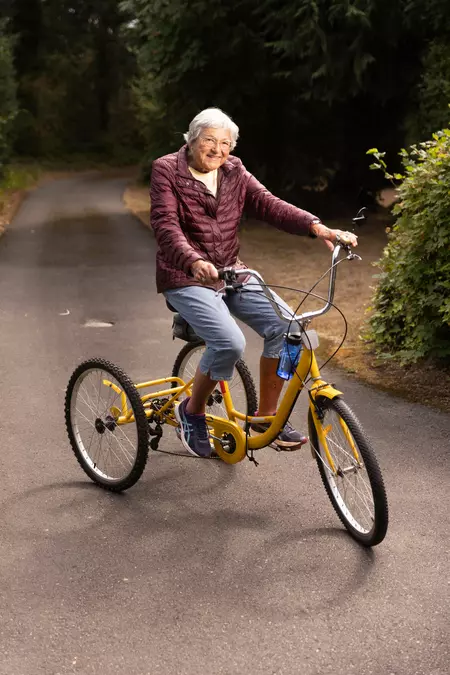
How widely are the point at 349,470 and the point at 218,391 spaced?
1.20 metres

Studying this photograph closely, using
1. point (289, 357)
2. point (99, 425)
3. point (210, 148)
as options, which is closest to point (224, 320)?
point (289, 357)

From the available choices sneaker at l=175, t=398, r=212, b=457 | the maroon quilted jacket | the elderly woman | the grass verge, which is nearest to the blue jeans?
the elderly woman

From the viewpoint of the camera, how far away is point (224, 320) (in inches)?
156

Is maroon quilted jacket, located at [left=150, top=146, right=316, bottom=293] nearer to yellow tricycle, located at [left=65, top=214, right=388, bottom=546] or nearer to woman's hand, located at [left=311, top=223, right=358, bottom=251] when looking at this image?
woman's hand, located at [left=311, top=223, right=358, bottom=251]

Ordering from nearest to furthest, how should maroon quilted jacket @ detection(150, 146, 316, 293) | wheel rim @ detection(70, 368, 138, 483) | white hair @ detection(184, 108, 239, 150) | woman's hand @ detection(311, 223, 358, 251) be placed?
woman's hand @ detection(311, 223, 358, 251), white hair @ detection(184, 108, 239, 150), maroon quilted jacket @ detection(150, 146, 316, 293), wheel rim @ detection(70, 368, 138, 483)

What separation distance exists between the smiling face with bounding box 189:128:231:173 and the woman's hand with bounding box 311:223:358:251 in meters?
0.60

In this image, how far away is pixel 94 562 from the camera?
371 cm

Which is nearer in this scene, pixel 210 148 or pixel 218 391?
pixel 210 148

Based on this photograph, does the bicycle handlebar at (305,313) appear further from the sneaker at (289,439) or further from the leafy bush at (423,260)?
the leafy bush at (423,260)

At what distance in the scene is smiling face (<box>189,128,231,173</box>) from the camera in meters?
3.97

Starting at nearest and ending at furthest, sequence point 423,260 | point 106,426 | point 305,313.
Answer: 1. point 305,313
2. point 106,426
3. point 423,260

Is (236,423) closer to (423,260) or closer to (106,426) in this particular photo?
(106,426)

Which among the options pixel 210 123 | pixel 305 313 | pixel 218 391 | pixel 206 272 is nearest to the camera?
pixel 206 272

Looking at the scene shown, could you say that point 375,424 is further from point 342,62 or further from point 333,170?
point 333,170
